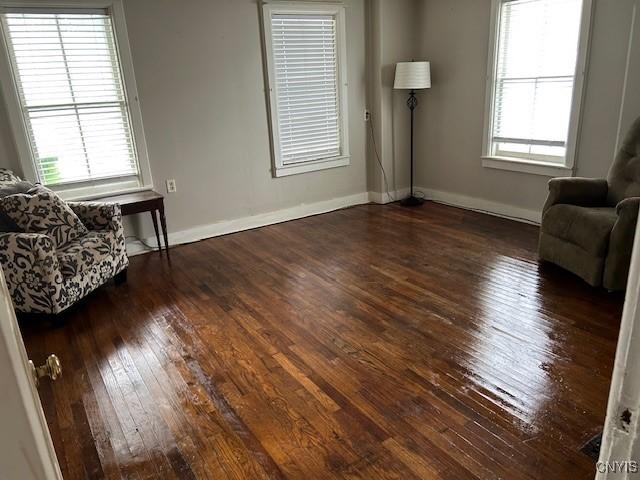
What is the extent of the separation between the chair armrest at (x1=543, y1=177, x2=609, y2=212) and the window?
2.42m

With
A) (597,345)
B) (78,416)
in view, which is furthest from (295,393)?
(597,345)

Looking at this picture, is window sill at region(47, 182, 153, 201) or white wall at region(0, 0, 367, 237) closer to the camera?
window sill at region(47, 182, 153, 201)

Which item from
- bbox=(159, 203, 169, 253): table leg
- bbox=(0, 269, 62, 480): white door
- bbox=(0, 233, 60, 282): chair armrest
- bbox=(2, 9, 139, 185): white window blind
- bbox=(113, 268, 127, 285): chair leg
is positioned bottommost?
bbox=(113, 268, 127, 285): chair leg

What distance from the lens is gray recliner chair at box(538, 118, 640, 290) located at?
2893 mm

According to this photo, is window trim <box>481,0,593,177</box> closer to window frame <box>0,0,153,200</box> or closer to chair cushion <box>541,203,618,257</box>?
chair cushion <box>541,203,618,257</box>

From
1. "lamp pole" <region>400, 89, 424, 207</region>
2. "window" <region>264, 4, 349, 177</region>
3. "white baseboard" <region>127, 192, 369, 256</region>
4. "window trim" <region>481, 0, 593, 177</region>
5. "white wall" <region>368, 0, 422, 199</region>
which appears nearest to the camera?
"window trim" <region>481, 0, 593, 177</region>

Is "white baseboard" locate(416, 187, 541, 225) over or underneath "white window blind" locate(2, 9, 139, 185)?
underneath

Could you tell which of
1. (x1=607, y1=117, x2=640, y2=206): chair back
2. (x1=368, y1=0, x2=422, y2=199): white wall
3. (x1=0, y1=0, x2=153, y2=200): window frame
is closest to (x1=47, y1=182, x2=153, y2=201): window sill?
(x1=0, y1=0, x2=153, y2=200): window frame

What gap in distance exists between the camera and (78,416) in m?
2.14

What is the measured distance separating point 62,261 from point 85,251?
0.58ft

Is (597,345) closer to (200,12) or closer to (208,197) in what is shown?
(208,197)

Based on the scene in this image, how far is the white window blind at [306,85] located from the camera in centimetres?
458

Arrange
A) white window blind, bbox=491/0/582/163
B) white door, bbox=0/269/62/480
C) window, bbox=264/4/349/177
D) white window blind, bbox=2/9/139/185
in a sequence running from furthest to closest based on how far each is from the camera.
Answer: window, bbox=264/4/349/177 < white window blind, bbox=491/0/582/163 < white window blind, bbox=2/9/139/185 < white door, bbox=0/269/62/480

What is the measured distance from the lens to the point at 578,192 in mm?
3402
